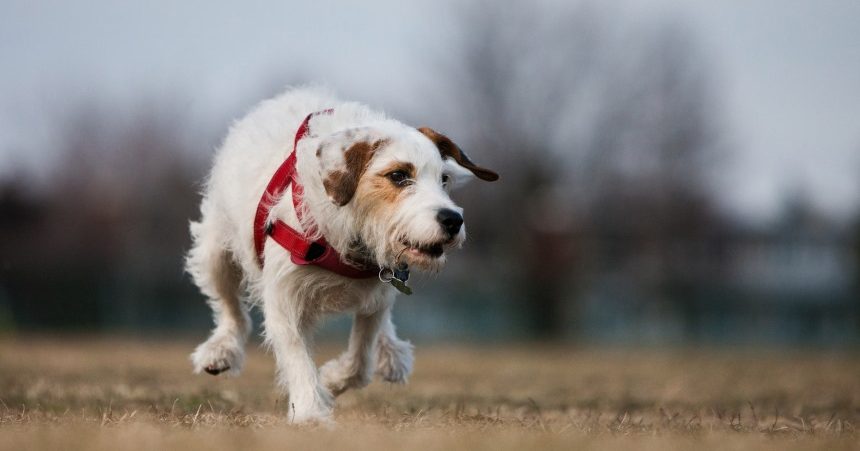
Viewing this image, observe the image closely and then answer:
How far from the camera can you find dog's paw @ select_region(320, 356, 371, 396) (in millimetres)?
6309

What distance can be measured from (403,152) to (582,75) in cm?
3489

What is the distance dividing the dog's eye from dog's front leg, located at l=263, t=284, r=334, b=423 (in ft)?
2.84

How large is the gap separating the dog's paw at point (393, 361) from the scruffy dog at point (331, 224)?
13mm

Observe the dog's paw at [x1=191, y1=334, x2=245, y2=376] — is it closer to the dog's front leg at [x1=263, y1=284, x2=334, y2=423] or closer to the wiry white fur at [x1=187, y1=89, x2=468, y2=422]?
the wiry white fur at [x1=187, y1=89, x2=468, y2=422]

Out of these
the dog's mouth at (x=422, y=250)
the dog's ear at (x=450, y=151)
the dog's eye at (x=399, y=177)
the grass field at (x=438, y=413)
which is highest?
the dog's ear at (x=450, y=151)

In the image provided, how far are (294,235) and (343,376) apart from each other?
1.15m

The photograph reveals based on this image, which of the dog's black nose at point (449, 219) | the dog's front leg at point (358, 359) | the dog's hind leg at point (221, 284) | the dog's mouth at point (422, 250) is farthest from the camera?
the dog's hind leg at point (221, 284)

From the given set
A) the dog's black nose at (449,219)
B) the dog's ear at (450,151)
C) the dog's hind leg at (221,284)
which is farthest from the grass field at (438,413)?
the dog's ear at (450,151)

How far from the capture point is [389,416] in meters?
5.83

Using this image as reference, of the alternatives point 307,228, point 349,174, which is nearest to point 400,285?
point 307,228

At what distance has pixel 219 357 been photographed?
6.57 meters

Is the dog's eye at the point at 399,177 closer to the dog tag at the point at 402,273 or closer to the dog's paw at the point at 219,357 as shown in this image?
A: the dog tag at the point at 402,273

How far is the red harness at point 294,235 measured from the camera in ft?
18.1

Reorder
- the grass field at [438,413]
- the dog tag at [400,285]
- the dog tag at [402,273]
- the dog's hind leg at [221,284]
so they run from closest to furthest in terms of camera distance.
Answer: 1. the grass field at [438,413]
2. the dog tag at [402,273]
3. the dog tag at [400,285]
4. the dog's hind leg at [221,284]
